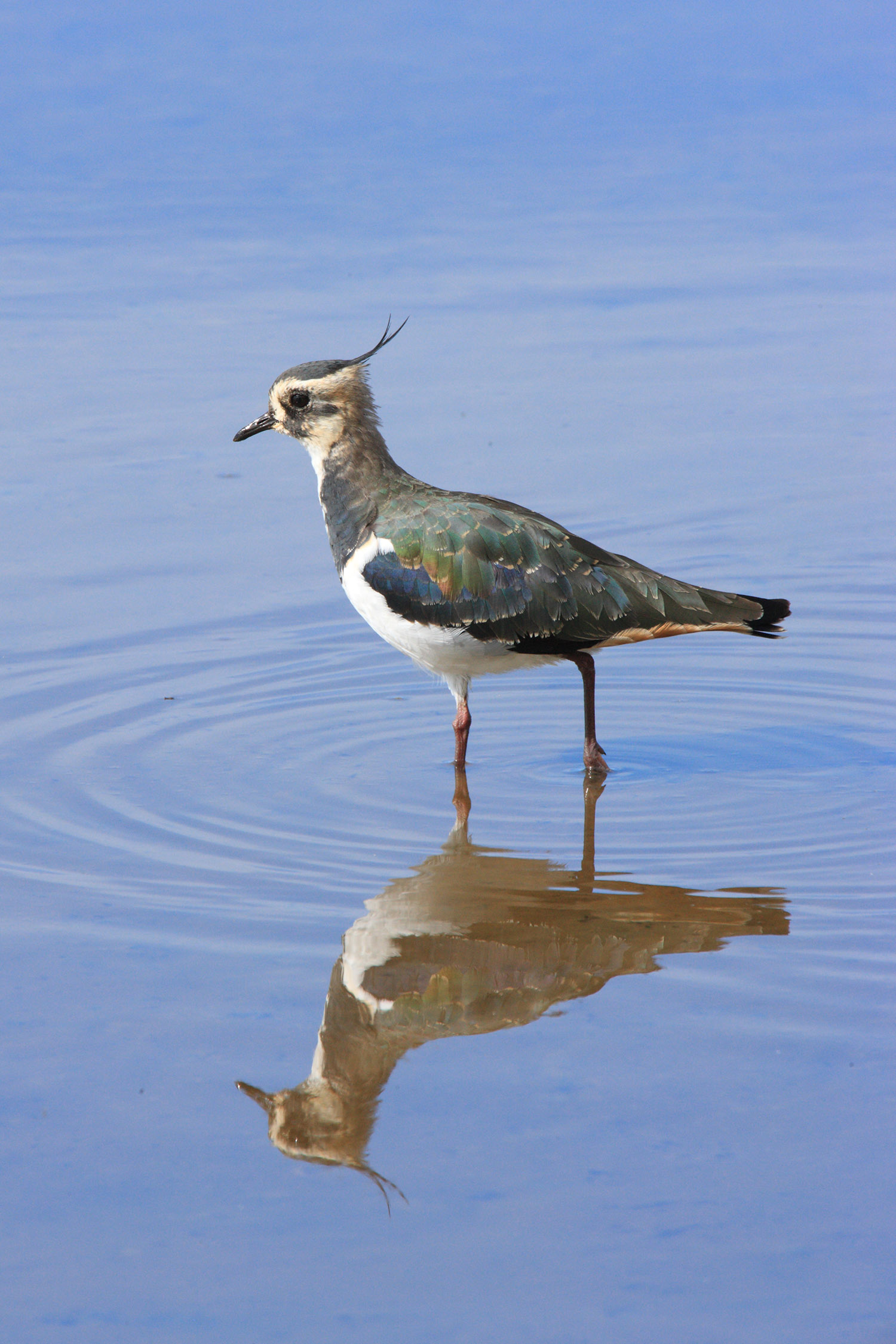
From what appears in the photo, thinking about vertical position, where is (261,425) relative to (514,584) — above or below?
above

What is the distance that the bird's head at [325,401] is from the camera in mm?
8812

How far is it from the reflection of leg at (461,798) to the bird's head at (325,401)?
167 centimetres

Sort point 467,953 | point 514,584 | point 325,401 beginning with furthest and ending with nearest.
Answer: point 325,401 → point 514,584 → point 467,953

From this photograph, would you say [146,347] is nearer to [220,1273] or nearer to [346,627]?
[346,627]

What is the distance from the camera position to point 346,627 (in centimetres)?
1045

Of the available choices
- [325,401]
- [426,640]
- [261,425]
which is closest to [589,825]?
[426,640]

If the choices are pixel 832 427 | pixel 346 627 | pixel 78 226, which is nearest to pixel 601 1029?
pixel 346 627

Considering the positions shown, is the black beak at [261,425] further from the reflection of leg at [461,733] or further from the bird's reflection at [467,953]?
the bird's reflection at [467,953]

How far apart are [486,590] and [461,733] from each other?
0.71 m

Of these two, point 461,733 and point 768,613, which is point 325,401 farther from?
point 768,613

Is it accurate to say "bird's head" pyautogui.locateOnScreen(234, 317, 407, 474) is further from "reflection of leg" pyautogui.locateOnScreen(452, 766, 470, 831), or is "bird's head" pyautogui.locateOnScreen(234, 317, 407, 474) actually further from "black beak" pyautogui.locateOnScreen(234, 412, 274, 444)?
"reflection of leg" pyautogui.locateOnScreen(452, 766, 470, 831)

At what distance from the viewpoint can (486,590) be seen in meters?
8.30

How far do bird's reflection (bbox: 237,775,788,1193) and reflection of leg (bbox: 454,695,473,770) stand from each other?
0.73 meters

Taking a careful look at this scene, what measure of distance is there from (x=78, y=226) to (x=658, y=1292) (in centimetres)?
1627
